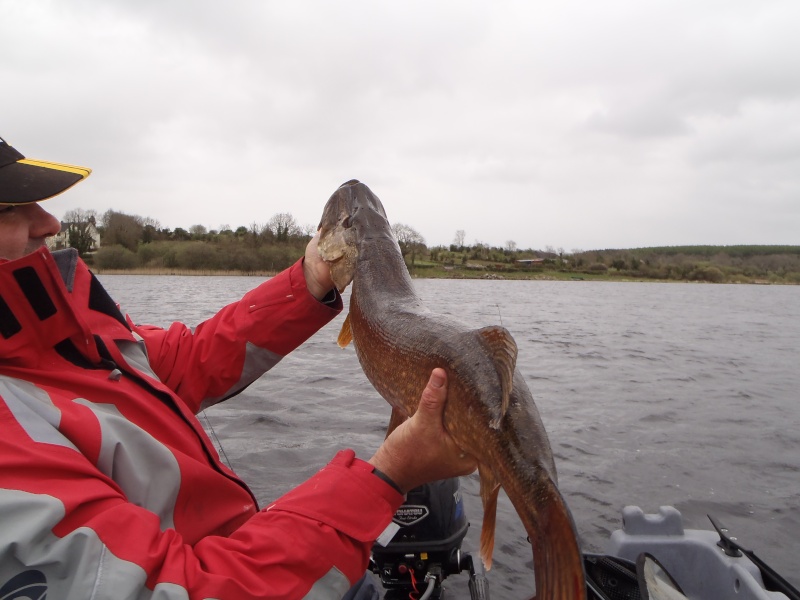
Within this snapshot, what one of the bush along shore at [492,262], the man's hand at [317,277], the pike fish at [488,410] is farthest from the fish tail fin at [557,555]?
the bush along shore at [492,262]

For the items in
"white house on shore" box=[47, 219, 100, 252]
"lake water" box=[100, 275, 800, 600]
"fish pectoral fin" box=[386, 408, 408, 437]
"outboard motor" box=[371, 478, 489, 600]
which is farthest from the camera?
"lake water" box=[100, 275, 800, 600]

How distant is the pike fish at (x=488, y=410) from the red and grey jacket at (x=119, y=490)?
1.17 feet

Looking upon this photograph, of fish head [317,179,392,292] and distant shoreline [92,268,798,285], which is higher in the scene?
fish head [317,179,392,292]

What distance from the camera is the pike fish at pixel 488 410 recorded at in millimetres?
1657

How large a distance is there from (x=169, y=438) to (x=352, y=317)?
1.16 m

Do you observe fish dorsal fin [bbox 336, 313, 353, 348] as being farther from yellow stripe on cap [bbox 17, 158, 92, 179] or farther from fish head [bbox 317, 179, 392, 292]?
yellow stripe on cap [bbox 17, 158, 92, 179]

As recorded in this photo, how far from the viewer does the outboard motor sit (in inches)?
121

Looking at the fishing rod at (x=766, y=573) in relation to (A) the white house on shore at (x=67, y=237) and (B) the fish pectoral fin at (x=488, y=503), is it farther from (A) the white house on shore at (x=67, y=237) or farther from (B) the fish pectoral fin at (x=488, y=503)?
(A) the white house on shore at (x=67, y=237)

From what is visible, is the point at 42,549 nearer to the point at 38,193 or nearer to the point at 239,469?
the point at 38,193

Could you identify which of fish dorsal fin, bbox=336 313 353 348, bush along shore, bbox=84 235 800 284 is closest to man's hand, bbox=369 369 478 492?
fish dorsal fin, bbox=336 313 353 348

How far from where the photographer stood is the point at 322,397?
10.2 meters

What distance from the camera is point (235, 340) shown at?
9.11ft

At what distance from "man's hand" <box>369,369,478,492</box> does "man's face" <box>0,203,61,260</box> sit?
4.36 ft

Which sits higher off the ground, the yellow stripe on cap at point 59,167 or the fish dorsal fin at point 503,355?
the yellow stripe on cap at point 59,167
